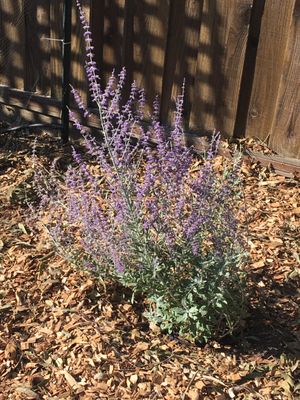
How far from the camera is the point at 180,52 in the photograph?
15.8ft

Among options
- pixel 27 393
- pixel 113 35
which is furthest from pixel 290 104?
pixel 27 393

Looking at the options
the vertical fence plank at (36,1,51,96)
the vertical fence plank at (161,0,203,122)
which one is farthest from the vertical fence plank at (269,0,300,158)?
the vertical fence plank at (36,1,51,96)

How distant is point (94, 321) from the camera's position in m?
3.42

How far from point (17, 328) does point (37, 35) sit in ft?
9.24

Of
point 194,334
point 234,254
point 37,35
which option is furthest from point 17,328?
point 37,35

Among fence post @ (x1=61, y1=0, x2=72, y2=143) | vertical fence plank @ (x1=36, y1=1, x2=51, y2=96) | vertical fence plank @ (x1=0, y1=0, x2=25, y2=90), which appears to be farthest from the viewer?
vertical fence plank @ (x1=0, y1=0, x2=25, y2=90)

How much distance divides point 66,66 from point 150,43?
70 cm

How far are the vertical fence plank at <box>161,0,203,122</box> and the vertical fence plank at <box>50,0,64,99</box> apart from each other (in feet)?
2.94

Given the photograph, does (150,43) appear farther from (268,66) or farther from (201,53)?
(268,66)

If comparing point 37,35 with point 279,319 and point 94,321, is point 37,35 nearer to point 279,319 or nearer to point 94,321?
point 94,321

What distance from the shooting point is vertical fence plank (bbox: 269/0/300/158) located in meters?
4.38

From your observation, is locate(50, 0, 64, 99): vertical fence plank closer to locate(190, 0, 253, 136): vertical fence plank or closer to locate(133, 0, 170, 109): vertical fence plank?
locate(133, 0, 170, 109): vertical fence plank

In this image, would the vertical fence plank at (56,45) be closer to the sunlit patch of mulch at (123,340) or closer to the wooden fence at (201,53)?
the wooden fence at (201,53)

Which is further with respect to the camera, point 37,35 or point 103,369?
point 37,35
